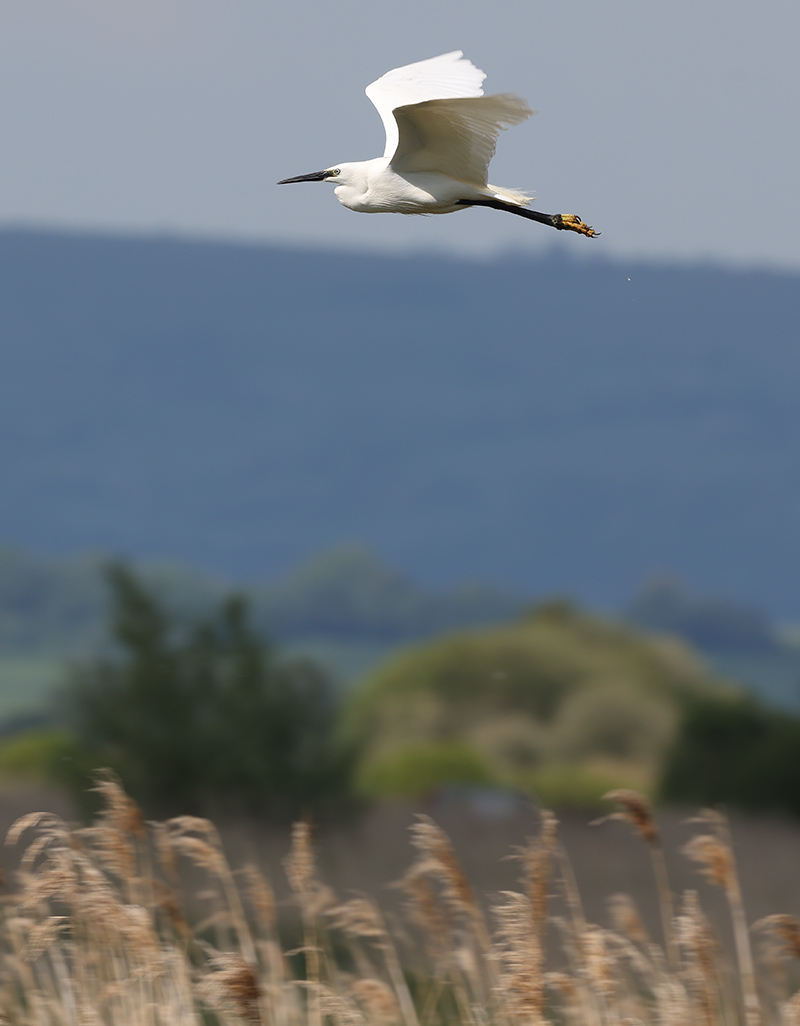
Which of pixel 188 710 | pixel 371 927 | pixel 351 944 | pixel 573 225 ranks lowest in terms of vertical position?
pixel 188 710

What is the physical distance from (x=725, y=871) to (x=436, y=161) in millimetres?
1238

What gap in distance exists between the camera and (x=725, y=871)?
1.75 meters

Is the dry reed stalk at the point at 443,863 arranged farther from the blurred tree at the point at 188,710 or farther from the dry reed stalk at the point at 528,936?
the blurred tree at the point at 188,710

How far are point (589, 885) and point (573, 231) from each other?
2.49 m

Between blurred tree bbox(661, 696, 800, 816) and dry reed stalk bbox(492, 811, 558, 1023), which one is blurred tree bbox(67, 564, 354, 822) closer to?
blurred tree bbox(661, 696, 800, 816)

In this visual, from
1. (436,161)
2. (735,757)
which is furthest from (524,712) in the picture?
(436,161)

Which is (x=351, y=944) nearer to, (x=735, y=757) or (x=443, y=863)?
(x=443, y=863)

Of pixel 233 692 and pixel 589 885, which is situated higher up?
pixel 233 692

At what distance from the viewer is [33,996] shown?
1916 mm

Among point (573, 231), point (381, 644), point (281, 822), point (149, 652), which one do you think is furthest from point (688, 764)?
point (573, 231)

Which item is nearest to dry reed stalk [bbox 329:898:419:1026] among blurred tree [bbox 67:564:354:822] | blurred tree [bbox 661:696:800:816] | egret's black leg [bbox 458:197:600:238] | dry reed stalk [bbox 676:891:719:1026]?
dry reed stalk [bbox 676:891:719:1026]

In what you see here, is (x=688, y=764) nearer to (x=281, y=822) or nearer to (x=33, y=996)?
(x=281, y=822)

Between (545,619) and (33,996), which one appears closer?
(33,996)

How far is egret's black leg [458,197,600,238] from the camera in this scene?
2129mm
